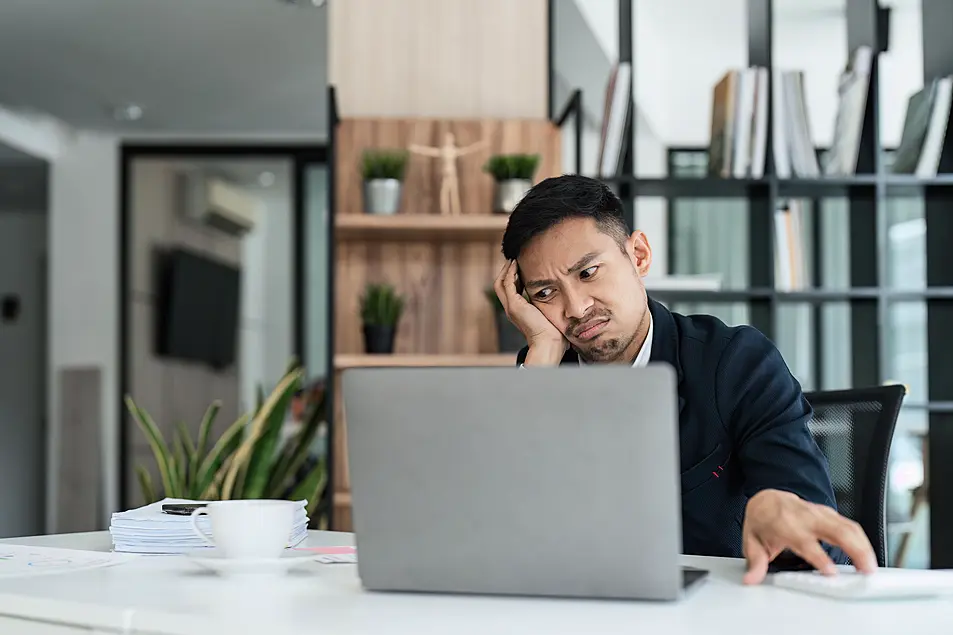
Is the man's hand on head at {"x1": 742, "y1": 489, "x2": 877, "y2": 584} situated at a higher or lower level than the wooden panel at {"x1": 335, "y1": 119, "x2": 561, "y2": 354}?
lower

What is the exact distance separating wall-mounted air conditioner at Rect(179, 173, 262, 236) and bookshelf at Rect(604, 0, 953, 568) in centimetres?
434

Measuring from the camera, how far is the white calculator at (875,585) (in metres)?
1.05

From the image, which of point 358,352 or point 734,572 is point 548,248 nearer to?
point 734,572

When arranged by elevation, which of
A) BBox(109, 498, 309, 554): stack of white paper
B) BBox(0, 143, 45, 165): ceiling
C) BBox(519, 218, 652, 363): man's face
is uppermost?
BBox(0, 143, 45, 165): ceiling

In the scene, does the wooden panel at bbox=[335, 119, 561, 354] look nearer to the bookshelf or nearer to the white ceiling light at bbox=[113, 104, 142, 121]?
the bookshelf

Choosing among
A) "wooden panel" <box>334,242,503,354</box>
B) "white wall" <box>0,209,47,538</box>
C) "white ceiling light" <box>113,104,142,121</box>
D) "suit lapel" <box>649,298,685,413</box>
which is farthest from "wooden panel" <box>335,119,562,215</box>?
"white wall" <box>0,209,47,538</box>

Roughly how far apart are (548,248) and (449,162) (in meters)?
1.77

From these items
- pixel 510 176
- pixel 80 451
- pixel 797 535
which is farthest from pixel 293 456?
pixel 80 451

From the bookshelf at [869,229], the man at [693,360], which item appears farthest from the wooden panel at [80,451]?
the man at [693,360]

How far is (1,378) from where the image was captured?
785 cm

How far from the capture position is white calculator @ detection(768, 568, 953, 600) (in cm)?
105

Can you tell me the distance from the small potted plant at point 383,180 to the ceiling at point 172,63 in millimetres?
1505

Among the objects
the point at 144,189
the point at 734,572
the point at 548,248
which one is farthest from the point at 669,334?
the point at 144,189

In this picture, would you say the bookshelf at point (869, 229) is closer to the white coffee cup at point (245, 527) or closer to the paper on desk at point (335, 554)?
the paper on desk at point (335, 554)
